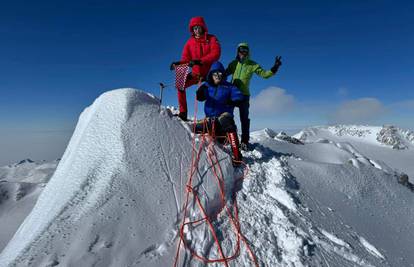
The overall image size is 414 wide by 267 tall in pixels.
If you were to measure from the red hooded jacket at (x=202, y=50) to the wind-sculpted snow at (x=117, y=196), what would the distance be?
1.74 meters

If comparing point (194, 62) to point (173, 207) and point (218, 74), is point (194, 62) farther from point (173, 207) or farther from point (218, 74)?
point (173, 207)

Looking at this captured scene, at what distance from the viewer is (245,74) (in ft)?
23.9

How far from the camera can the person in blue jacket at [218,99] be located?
20.3ft

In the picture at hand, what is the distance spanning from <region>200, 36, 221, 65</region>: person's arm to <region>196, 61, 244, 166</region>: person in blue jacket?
343 millimetres

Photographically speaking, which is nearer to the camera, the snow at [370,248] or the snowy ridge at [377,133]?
the snow at [370,248]

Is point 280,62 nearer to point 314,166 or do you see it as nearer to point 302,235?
point 314,166

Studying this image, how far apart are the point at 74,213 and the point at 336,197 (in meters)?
5.07

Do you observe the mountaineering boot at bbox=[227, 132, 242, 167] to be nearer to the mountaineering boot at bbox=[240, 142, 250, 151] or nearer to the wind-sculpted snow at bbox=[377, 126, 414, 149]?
the mountaineering boot at bbox=[240, 142, 250, 151]

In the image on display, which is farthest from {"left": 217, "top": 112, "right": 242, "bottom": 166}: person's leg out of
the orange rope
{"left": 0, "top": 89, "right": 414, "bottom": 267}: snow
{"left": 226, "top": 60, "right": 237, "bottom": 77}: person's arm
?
{"left": 226, "top": 60, "right": 237, "bottom": 77}: person's arm

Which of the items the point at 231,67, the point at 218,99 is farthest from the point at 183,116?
the point at 231,67

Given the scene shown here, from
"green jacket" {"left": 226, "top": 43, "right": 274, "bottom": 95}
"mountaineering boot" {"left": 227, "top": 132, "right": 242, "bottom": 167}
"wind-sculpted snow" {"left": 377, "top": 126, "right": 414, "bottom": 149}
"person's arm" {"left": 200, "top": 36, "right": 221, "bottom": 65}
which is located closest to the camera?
"mountaineering boot" {"left": 227, "top": 132, "right": 242, "bottom": 167}

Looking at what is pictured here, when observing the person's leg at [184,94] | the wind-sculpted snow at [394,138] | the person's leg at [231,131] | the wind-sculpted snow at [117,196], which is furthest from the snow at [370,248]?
the wind-sculpted snow at [394,138]

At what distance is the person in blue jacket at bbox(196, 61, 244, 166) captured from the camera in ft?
20.3

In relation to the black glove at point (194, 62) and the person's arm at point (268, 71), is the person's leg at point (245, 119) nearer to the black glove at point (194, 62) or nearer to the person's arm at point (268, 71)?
the person's arm at point (268, 71)
